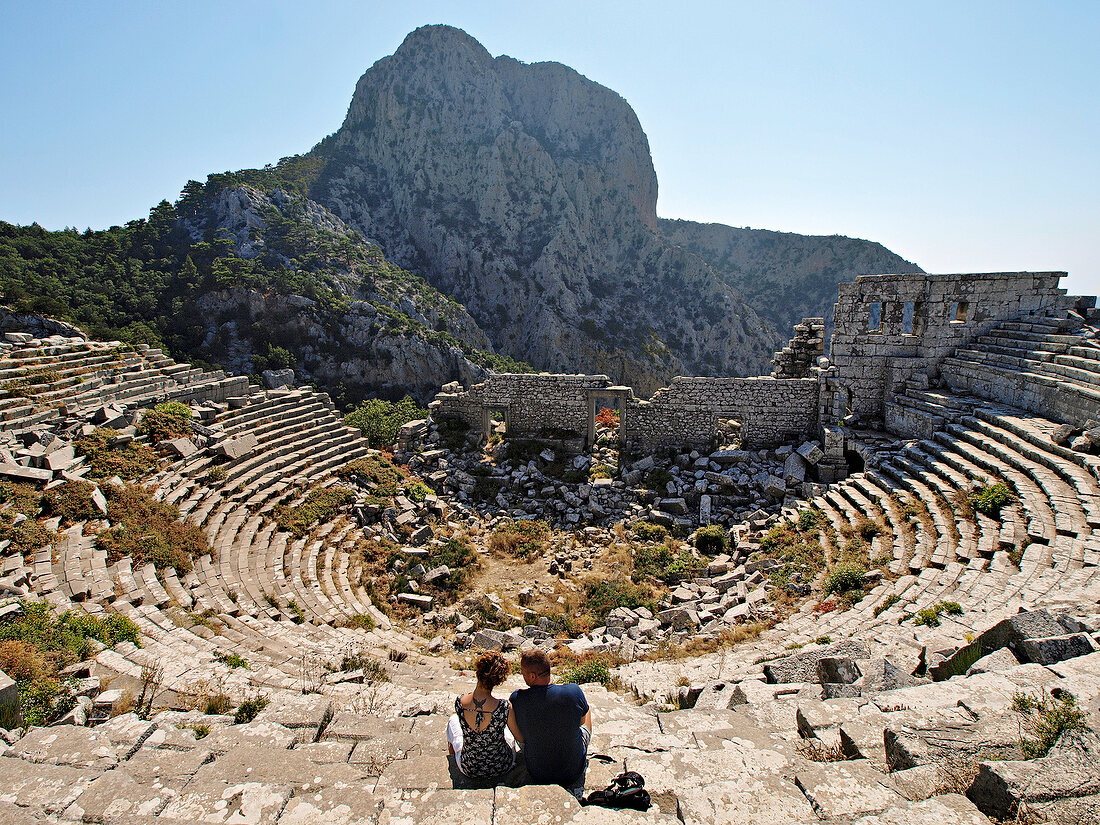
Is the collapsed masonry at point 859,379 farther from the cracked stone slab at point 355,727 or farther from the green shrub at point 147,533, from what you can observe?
the cracked stone slab at point 355,727

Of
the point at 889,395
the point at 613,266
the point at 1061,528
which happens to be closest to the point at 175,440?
the point at 1061,528

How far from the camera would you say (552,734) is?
3807 mm

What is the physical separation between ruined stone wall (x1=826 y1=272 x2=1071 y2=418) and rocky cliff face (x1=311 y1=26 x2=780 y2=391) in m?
44.3

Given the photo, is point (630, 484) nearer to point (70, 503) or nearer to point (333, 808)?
point (70, 503)

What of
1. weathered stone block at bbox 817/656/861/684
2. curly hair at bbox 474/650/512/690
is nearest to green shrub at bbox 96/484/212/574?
curly hair at bbox 474/650/512/690

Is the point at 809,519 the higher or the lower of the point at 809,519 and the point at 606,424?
the lower

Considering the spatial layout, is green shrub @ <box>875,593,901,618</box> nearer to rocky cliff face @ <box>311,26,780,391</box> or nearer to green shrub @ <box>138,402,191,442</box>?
green shrub @ <box>138,402,191,442</box>

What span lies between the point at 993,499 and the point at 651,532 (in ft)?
22.6

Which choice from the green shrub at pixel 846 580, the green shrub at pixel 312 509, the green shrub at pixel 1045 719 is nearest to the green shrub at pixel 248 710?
the green shrub at pixel 1045 719

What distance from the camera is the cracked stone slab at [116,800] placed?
3.12 meters

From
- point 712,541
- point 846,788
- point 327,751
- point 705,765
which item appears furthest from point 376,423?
point 846,788

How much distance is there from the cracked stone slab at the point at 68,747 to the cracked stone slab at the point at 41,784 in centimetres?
28

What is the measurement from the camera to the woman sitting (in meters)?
3.88

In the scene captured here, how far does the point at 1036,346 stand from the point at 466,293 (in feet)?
186
